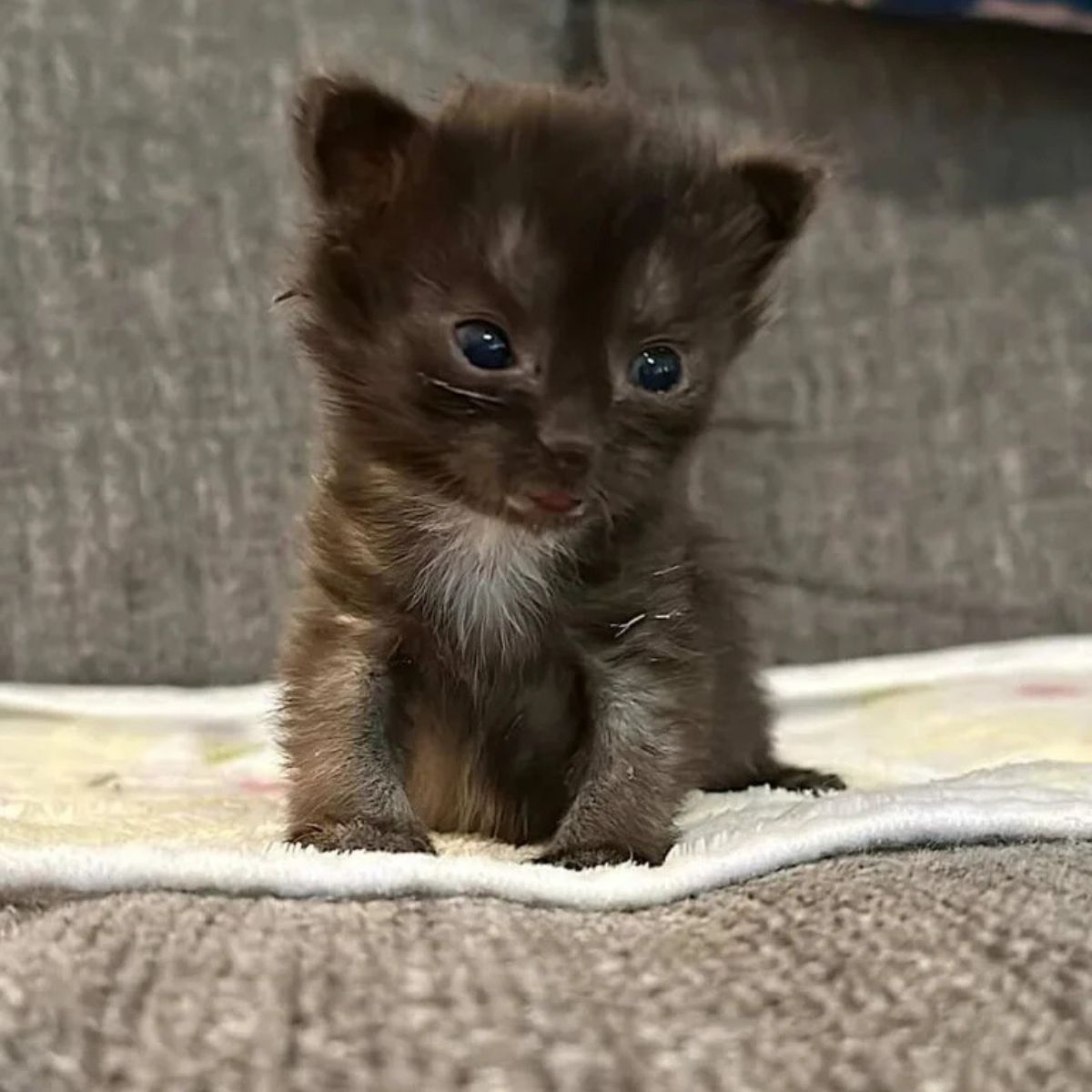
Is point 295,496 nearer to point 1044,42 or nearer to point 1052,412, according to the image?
point 1052,412

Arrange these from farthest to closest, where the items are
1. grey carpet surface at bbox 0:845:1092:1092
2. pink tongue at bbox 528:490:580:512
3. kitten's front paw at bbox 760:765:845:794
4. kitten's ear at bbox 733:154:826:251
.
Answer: kitten's front paw at bbox 760:765:845:794, kitten's ear at bbox 733:154:826:251, pink tongue at bbox 528:490:580:512, grey carpet surface at bbox 0:845:1092:1092

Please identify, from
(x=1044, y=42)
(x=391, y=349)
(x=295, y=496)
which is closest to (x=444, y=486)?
(x=391, y=349)

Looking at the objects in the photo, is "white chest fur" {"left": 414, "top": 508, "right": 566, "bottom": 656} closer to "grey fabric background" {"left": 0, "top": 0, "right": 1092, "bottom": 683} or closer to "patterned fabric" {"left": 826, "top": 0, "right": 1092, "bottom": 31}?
"grey fabric background" {"left": 0, "top": 0, "right": 1092, "bottom": 683}

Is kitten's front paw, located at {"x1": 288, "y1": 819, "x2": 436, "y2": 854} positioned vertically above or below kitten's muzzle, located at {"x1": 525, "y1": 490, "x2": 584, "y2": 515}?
below

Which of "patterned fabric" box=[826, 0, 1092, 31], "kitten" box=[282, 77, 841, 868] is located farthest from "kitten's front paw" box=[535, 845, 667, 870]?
"patterned fabric" box=[826, 0, 1092, 31]

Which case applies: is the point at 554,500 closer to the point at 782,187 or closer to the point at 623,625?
the point at 623,625

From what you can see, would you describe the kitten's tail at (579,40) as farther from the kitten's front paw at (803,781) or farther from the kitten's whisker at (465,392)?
the kitten's whisker at (465,392)
